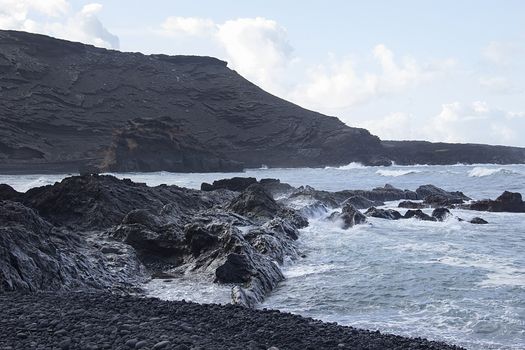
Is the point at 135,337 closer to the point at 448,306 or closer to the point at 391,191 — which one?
the point at 448,306

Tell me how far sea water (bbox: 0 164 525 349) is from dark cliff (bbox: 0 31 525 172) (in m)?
59.5

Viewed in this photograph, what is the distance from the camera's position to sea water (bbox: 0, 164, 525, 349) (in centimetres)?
1018

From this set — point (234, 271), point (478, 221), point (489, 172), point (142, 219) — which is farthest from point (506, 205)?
point (489, 172)

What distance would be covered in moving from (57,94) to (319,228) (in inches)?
3185

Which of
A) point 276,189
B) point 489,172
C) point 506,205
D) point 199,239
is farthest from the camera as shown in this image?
point 489,172

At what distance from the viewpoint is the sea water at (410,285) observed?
10.2m

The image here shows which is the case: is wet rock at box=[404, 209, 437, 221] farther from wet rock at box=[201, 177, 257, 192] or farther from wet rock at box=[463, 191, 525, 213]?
wet rock at box=[201, 177, 257, 192]

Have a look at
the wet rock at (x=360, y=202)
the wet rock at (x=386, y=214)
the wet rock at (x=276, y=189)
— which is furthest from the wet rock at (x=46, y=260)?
the wet rock at (x=276, y=189)

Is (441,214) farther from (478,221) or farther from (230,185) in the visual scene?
(230,185)

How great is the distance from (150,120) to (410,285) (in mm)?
69838

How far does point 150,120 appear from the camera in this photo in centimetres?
7938

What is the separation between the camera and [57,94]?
93.7 m

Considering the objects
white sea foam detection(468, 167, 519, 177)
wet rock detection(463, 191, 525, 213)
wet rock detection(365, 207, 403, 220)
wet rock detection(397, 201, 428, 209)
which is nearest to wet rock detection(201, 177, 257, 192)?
wet rock detection(397, 201, 428, 209)

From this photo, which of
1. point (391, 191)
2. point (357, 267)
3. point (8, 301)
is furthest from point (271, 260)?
point (391, 191)
